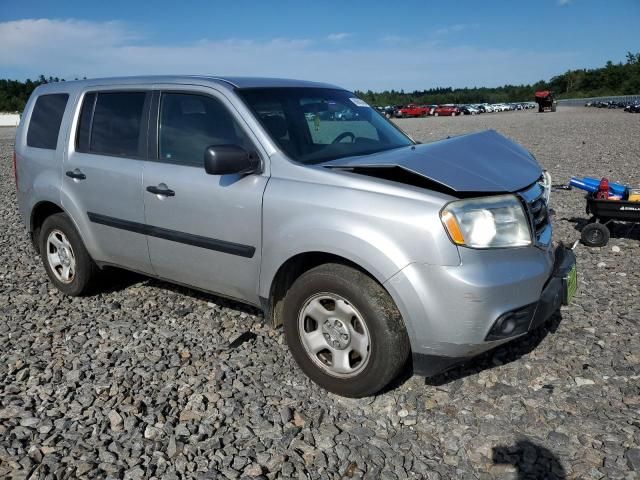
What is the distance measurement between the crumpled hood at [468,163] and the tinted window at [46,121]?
2.74m

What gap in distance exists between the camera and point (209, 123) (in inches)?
155

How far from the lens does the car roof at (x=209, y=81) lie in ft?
13.1

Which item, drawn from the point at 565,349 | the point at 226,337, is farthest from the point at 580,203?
the point at 226,337

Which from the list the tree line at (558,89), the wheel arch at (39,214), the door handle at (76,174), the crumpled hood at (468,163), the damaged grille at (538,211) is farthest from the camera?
the tree line at (558,89)

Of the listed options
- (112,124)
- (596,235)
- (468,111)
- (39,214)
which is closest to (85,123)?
(112,124)

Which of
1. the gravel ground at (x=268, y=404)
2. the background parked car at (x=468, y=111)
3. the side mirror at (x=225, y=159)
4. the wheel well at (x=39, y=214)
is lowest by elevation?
the gravel ground at (x=268, y=404)

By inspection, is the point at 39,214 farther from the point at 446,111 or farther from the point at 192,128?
the point at 446,111

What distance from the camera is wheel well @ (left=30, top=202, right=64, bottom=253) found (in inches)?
201

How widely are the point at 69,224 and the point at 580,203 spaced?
292 inches

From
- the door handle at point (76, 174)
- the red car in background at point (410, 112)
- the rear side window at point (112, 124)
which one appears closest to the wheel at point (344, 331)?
the rear side window at point (112, 124)

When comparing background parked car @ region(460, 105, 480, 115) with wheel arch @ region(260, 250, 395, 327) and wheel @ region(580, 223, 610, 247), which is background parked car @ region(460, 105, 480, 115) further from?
wheel arch @ region(260, 250, 395, 327)

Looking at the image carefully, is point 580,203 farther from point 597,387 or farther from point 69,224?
point 69,224

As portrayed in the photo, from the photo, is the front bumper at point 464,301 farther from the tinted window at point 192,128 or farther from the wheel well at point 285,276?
the tinted window at point 192,128

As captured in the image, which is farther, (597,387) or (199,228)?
(199,228)
